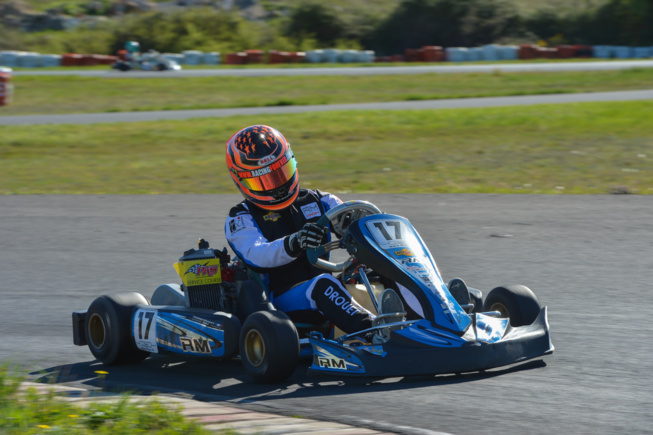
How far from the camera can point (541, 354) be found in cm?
409

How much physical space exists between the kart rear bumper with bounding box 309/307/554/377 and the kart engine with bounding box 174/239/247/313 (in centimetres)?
76

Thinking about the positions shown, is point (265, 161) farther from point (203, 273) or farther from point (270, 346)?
point (270, 346)

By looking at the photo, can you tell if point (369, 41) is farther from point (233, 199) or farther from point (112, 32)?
point (233, 199)

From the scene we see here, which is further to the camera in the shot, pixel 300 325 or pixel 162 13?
pixel 162 13

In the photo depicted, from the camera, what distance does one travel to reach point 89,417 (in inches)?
130

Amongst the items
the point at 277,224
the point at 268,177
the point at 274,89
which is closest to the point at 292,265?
the point at 277,224

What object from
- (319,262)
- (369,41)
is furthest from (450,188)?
(369,41)

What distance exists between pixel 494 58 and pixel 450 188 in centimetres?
2241

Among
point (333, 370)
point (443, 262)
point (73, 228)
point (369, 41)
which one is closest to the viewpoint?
point (333, 370)

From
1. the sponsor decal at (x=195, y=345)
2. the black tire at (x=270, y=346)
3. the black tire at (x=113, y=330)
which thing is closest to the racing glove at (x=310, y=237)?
the black tire at (x=270, y=346)

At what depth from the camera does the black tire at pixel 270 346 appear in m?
4.00

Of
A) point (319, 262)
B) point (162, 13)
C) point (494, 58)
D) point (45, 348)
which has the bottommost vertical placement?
point (45, 348)

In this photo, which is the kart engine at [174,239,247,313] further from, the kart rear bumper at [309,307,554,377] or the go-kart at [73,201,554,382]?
the kart rear bumper at [309,307,554,377]

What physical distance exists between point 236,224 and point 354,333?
0.96m
